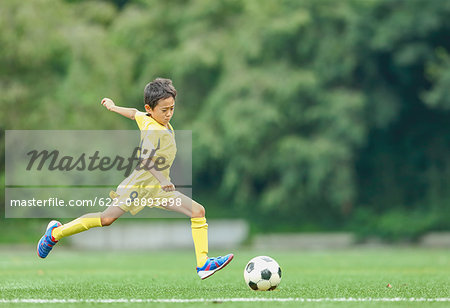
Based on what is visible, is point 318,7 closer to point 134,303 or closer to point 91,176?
point 91,176

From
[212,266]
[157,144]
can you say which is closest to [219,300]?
[212,266]

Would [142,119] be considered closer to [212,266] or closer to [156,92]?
[156,92]

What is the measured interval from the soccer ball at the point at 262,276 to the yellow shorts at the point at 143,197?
103 cm

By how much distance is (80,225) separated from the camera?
7.71m

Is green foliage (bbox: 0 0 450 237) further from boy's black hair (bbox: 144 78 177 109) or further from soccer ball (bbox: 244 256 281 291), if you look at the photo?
soccer ball (bbox: 244 256 281 291)

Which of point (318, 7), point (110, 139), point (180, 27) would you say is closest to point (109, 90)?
point (110, 139)

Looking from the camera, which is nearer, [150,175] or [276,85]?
[150,175]

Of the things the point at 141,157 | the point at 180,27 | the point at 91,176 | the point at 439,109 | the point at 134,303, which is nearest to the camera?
the point at 134,303

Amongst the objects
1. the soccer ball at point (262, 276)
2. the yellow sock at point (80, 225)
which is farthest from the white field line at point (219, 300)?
the yellow sock at point (80, 225)

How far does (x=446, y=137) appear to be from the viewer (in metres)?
30.0

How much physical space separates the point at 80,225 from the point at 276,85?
2023 centimetres

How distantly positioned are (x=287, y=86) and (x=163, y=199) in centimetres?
2017

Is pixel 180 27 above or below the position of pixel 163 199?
above

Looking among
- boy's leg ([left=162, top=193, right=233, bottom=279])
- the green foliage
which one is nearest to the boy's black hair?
boy's leg ([left=162, top=193, right=233, bottom=279])
